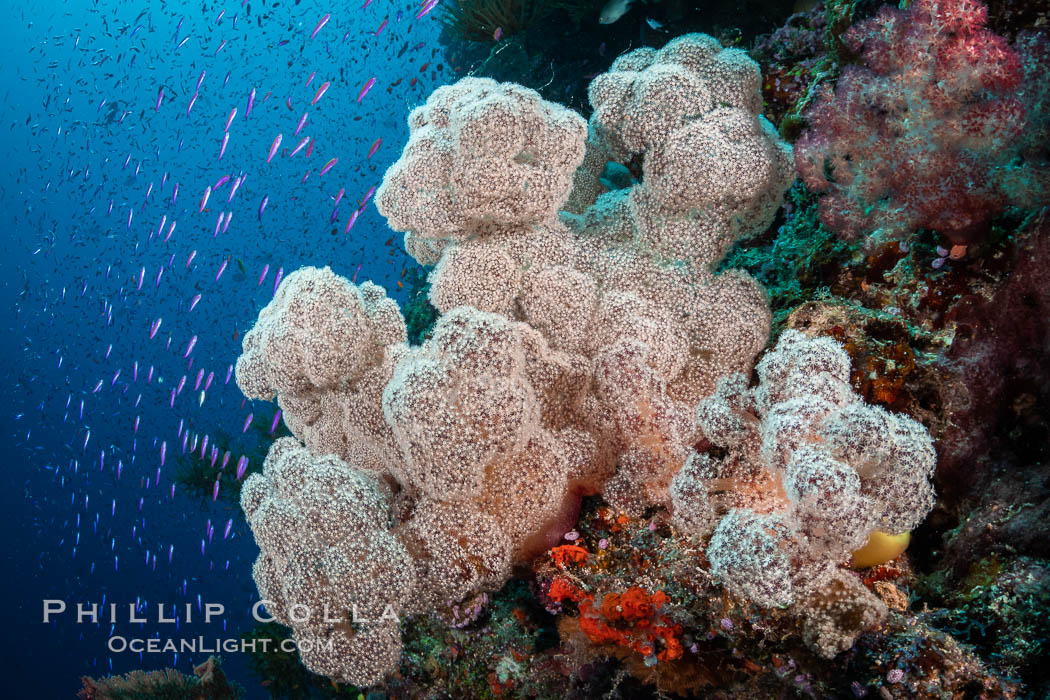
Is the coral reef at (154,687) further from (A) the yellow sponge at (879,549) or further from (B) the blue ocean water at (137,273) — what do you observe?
(B) the blue ocean water at (137,273)

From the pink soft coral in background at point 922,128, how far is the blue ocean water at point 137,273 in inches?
1332

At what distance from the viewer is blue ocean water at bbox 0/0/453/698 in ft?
121

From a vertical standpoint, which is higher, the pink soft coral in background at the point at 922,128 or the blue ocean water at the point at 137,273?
the pink soft coral in background at the point at 922,128

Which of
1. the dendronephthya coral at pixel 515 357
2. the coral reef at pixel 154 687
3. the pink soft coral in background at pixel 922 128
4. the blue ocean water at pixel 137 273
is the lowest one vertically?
the blue ocean water at pixel 137 273

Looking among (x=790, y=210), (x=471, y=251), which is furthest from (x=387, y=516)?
(x=790, y=210)

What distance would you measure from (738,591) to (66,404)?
187ft

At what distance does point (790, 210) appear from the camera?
3.56 metres

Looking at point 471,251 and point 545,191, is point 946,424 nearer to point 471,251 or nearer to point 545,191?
point 545,191

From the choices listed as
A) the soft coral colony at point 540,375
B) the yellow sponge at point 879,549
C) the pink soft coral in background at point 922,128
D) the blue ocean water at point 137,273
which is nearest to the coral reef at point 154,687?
the soft coral colony at point 540,375

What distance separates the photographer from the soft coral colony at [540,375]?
2.68m

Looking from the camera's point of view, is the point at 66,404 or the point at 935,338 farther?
the point at 66,404

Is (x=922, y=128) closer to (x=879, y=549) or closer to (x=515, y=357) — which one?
(x=879, y=549)

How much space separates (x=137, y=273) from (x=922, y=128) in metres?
56.5

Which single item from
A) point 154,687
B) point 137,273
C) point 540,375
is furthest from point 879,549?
point 137,273
